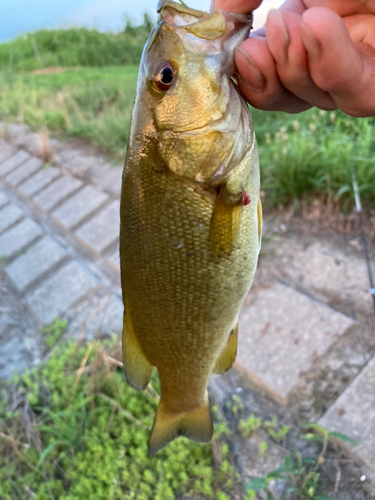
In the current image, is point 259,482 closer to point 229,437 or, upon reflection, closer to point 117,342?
point 229,437

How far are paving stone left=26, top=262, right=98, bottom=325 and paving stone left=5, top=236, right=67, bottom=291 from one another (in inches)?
4.9

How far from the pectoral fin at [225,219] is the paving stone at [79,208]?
2.97 metres

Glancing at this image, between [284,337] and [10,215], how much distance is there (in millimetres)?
3376

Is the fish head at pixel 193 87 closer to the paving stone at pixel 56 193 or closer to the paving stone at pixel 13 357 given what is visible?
the paving stone at pixel 13 357

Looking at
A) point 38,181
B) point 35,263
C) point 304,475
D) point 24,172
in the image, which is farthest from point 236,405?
point 24,172

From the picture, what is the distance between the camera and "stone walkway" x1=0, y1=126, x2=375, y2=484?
6.57ft

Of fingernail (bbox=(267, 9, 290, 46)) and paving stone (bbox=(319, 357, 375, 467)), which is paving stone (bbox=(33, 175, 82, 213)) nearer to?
paving stone (bbox=(319, 357, 375, 467))

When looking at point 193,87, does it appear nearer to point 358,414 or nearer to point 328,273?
point 358,414

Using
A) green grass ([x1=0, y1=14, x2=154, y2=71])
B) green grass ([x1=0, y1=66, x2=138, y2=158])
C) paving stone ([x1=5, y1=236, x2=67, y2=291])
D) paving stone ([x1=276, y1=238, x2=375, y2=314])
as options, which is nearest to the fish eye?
paving stone ([x1=276, y1=238, x2=375, y2=314])

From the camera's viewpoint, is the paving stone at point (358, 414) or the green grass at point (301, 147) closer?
the paving stone at point (358, 414)

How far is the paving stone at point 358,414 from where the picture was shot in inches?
68.4

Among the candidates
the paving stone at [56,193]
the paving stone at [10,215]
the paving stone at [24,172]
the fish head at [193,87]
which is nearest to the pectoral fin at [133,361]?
the fish head at [193,87]

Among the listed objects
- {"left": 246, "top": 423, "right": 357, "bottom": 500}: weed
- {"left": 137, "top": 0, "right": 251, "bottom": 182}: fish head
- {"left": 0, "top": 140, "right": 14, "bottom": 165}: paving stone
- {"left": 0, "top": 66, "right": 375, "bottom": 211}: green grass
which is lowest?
{"left": 0, "top": 140, "right": 14, "bottom": 165}: paving stone

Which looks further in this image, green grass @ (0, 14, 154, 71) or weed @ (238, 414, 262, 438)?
green grass @ (0, 14, 154, 71)
